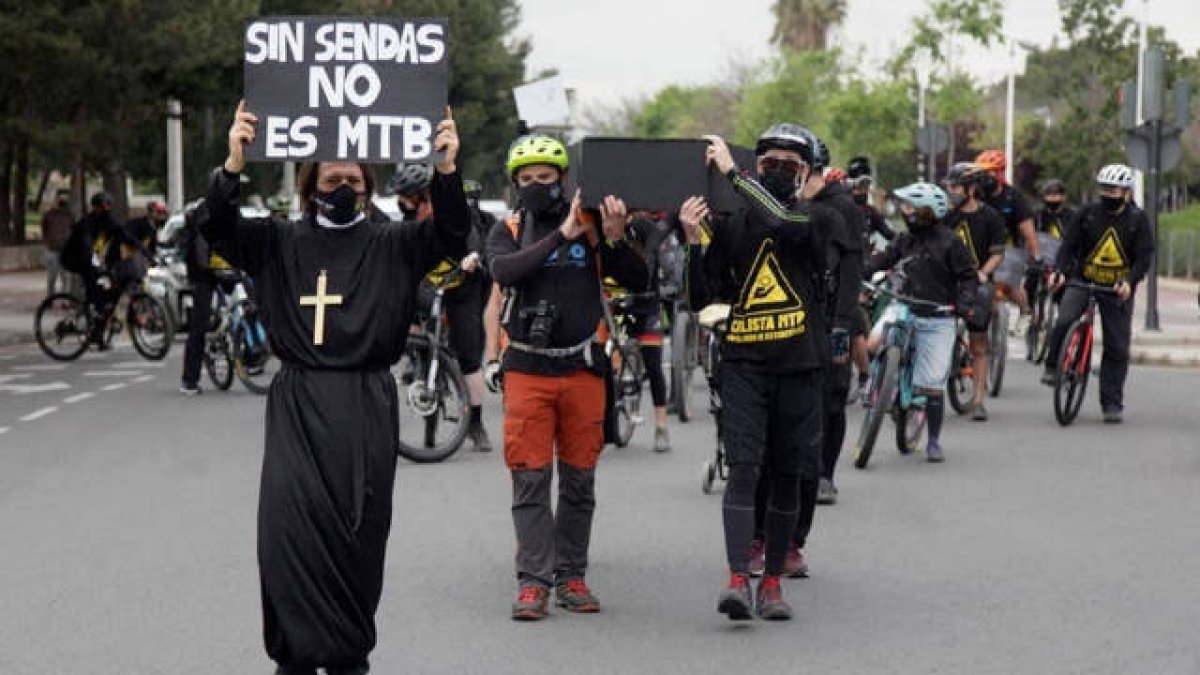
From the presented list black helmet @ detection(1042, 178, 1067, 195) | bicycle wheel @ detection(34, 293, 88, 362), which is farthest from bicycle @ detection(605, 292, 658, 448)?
bicycle wheel @ detection(34, 293, 88, 362)

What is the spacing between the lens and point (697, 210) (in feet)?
25.2

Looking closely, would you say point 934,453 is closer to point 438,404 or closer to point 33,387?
point 438,404

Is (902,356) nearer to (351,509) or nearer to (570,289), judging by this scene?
(570,289)

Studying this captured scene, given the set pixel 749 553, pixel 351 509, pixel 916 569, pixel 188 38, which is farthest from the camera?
pixel 188 38

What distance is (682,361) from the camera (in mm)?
15609

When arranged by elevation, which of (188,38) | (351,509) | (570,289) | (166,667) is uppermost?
(188,38)

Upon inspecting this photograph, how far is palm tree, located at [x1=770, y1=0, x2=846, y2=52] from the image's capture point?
9762 centimetres

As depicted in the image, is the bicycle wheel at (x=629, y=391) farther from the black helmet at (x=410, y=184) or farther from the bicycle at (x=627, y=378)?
the black helmet at (x=410, y=184)

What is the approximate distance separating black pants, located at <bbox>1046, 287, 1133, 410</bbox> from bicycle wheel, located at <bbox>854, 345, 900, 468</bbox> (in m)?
3.05

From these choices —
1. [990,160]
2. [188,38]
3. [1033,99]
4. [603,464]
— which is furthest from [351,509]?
[1033,99]

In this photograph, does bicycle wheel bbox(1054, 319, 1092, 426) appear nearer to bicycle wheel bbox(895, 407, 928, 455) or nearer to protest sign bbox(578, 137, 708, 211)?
bicycle wheel bbox(895, 407, 928, 455)

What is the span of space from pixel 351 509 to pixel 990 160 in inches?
447

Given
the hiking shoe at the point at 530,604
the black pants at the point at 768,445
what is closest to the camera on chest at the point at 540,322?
the black pants at the point at 768,445

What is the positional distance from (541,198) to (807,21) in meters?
91.4
